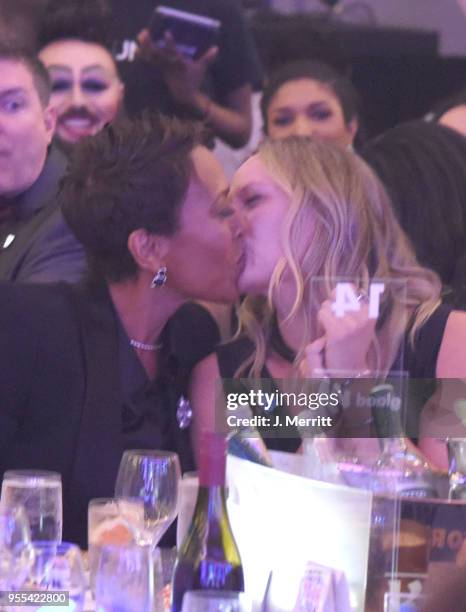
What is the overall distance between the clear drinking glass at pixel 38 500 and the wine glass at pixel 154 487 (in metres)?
0.11

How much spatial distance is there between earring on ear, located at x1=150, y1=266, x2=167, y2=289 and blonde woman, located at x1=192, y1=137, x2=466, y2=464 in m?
0.20

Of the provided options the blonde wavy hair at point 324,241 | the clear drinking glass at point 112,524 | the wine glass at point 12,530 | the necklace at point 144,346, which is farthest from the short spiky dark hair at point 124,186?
the wine glass at point 12,530

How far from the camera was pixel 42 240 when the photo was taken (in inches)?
97.4

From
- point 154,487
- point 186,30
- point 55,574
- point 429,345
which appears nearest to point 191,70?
point 186,30

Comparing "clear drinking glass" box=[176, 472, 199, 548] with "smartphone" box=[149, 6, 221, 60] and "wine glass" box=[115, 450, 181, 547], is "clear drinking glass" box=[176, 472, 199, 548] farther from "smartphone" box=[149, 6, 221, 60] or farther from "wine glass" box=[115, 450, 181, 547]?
"smartphone" box=[149, 6, 221, 60]

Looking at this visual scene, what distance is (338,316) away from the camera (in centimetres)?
230

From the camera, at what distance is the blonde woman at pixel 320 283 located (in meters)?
2.23

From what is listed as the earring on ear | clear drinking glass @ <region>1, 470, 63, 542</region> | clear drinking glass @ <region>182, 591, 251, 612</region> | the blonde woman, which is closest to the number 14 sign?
the blonde woman

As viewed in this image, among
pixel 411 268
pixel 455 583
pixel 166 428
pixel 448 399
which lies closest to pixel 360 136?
pixel 411 268

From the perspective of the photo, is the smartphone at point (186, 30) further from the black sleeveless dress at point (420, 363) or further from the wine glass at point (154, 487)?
the wine glass at point (154, 487)

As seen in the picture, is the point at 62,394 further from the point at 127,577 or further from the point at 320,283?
the point at 127,577

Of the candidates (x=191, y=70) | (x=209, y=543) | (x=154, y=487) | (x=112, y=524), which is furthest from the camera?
(x=191, y=70)

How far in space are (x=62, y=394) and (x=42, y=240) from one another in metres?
0.54

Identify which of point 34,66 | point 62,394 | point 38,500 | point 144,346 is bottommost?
point 38,500
